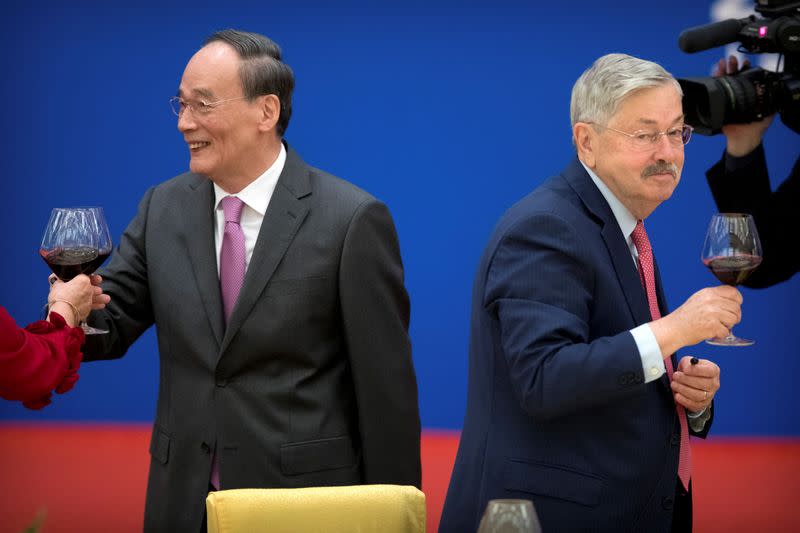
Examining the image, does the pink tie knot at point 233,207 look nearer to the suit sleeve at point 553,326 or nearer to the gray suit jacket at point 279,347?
the gray suit jacket at point 279,347

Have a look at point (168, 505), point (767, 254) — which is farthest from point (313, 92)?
point (168, 505)

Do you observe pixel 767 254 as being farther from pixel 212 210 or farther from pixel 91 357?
pixel 91 357

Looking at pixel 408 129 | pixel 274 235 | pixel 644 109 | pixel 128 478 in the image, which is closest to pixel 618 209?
pixel 644 109

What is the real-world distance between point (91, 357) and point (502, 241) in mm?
1031

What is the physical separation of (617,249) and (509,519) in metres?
0.87

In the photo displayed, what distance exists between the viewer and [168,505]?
271 centimetres

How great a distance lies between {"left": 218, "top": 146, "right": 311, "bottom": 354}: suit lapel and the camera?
2684mm

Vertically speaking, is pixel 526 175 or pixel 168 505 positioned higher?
pixel 526 175

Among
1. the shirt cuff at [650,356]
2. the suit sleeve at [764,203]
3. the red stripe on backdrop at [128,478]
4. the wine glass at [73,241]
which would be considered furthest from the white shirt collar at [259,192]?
the red stripe on backdrop at [128,478]

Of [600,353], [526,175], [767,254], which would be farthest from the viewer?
[526,175]

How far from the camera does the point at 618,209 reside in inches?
95.4

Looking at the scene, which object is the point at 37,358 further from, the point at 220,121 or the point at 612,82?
the point at 612,82

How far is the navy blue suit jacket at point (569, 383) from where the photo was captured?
7.20 ft

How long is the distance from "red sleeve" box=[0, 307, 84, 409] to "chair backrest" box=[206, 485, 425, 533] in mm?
407
